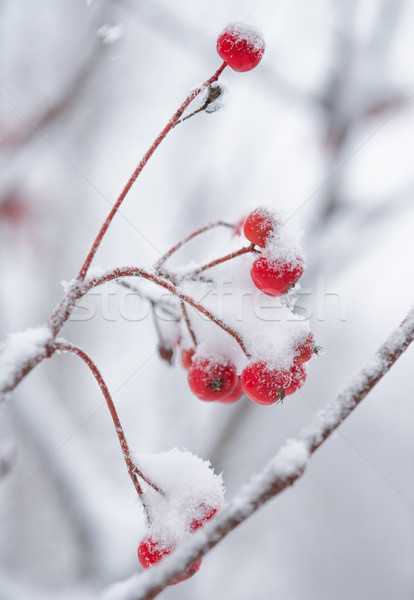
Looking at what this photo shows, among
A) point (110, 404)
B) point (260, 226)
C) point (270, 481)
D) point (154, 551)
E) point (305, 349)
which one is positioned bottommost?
point (154, 551)

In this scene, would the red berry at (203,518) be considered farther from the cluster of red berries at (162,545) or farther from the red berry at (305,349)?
the red berry at (305,349)

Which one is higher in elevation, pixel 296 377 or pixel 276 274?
pixel 276 274

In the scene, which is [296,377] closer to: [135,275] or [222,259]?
[222,259]

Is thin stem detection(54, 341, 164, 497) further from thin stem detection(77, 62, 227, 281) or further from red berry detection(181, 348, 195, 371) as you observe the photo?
red berry detection(181, 348, 195, 371)

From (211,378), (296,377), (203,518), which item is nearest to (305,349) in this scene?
(296,377)

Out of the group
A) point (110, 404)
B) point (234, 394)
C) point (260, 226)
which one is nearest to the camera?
point (110, 404)

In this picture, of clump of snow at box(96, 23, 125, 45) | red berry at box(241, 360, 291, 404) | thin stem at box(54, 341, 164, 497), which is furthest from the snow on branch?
clump of snow at box(96, 23, 125, 45)

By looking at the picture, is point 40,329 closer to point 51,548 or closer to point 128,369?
point 128,369

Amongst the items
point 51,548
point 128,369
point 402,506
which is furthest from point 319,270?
point 402,506
